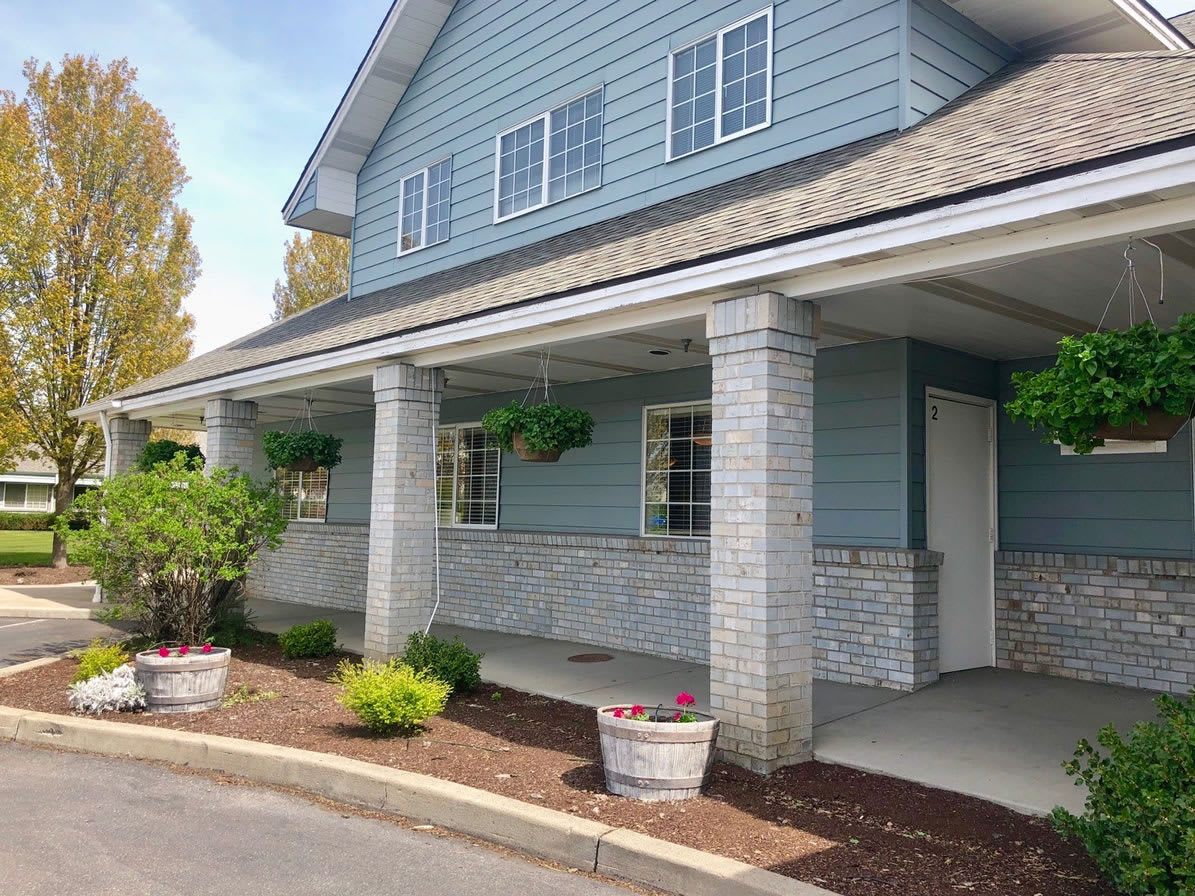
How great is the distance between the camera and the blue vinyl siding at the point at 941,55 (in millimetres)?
7789

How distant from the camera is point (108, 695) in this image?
7898 mm

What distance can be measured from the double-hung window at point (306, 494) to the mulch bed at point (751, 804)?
28.4 feet

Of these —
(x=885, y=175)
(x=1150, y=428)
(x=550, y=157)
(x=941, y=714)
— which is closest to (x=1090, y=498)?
(x=941, y=714)

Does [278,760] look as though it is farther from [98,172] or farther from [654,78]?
[98,172]

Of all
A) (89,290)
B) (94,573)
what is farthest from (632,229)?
(89,290)

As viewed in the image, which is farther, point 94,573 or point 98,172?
point 98,172

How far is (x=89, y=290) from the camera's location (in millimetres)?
20797

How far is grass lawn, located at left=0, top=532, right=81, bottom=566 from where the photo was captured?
23.1 m

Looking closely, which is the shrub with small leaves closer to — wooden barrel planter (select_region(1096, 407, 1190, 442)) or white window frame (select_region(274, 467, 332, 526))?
wooden barrel planter (select_region(1096, 407, 1190, 442))

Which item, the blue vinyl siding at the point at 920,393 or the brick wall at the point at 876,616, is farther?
the blue vinyl siding at the point at 920,393

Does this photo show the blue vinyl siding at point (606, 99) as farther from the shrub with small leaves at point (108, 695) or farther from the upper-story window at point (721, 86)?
the shrub with small leaves at point (108, 695)

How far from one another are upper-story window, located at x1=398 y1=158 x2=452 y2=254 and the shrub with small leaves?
7359 millimetres

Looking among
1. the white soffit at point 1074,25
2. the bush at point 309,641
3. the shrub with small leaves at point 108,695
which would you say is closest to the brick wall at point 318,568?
the bush at point 309,641

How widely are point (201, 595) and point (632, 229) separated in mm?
6450
